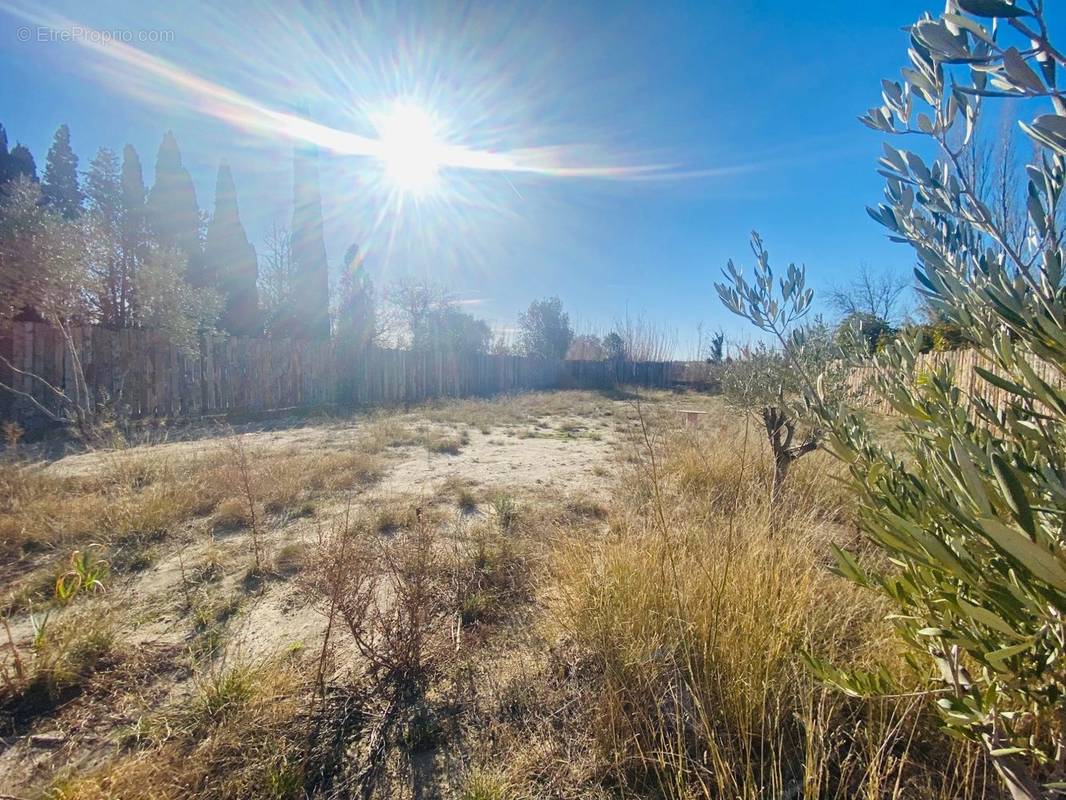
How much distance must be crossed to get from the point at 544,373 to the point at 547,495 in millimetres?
15233

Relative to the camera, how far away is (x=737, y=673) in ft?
3.69

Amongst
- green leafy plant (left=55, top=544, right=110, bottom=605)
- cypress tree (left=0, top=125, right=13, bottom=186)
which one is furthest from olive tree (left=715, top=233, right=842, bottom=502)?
cypress tree (left=0, top=125, right=13, bottom=186)

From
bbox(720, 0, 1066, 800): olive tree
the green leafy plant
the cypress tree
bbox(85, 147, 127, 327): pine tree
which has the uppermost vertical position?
the cypress tree

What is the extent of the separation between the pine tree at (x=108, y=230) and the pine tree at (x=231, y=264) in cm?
486

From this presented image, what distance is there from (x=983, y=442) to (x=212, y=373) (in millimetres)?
10776

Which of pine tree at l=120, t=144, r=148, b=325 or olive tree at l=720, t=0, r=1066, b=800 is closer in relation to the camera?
olive tree at l=720, t=0, r=1066, b=800

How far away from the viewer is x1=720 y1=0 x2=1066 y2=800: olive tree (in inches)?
18.6

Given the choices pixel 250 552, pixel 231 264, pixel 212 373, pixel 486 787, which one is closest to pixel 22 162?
pixel 231 264

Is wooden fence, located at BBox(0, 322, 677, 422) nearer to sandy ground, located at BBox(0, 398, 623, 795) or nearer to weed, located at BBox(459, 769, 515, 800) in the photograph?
sandy ground, located at BBox(0, 398, 623, 795)

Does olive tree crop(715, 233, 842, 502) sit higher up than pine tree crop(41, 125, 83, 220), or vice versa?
pine tree crop(41, 125, 83, 220)

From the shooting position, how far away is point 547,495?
11.5ft

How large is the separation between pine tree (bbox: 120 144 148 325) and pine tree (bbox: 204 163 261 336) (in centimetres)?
292

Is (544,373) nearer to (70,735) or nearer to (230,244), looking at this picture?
(230,244)

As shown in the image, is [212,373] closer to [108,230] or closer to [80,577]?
[108,230]
